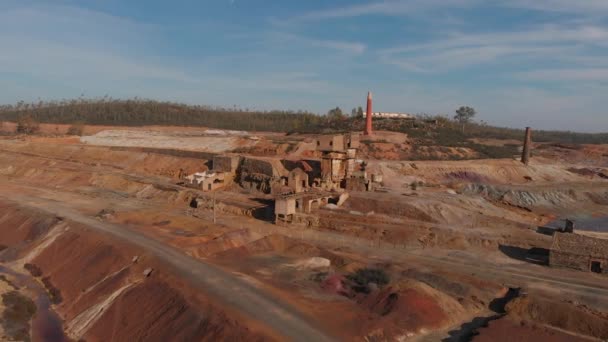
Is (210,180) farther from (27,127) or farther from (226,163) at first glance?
(27,127)

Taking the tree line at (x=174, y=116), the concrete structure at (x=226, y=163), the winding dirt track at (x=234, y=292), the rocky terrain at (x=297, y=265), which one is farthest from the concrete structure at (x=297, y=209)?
the tree line at (x=174, y=116)

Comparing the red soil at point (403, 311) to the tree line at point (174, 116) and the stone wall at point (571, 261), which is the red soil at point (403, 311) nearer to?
A: the stone wall at point (571, 261)

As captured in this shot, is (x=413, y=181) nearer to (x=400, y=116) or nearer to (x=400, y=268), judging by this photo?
(x=400, y=268)

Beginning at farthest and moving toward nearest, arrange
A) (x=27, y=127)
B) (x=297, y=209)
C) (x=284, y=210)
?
(x=27, y=127), (x=297, y=209), (x=284, y=210)

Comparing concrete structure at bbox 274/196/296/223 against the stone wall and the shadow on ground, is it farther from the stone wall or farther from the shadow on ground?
the stone wall

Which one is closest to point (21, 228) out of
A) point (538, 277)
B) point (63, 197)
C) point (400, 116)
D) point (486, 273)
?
point (63, 197)

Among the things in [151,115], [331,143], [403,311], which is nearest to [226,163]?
[331,143]

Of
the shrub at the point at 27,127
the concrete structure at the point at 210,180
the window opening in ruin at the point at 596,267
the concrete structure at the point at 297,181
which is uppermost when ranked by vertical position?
the shrub at the point at 27,127
